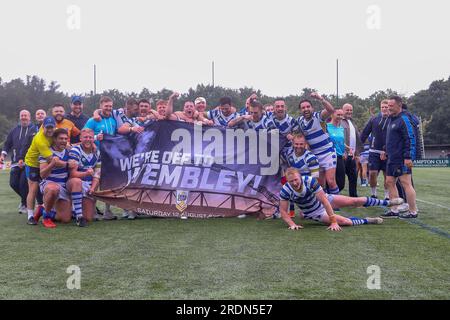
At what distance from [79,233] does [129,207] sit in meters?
1.43

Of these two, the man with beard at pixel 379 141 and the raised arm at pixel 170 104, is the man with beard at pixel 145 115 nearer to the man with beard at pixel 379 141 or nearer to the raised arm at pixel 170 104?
the raised arm at pixel 170 104

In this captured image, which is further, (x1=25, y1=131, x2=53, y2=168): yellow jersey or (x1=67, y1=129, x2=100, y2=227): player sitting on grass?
(x1=67, y1=129, x2=100, y2=227): player sitting on grass

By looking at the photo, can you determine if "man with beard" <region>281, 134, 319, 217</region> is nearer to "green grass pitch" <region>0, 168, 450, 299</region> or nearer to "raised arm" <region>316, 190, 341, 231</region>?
"green grass pitch" <region>0, 168, 450, 299</region>

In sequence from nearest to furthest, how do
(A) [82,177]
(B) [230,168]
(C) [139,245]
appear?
1. (C) [139,245]
2. (A) [82,177]
3. (B) [230,168]

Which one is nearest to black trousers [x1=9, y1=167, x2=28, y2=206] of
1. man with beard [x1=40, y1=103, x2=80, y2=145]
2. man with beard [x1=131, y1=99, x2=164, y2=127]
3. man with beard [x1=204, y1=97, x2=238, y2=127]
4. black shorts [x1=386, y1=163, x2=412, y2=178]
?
man with beard [x1=40, y1=103, x2=80, y2=145]

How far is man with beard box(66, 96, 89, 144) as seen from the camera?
8.09 meters

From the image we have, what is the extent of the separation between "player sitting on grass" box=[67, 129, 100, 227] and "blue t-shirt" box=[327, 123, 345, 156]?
13.6 ft

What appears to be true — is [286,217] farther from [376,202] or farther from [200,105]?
[200,105]

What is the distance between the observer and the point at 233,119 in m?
7.84

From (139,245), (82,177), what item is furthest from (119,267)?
(82,177)

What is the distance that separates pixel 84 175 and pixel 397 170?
451cm

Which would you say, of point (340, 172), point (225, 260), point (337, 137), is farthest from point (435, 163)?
point (225, 260)

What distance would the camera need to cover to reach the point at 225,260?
179 inches
